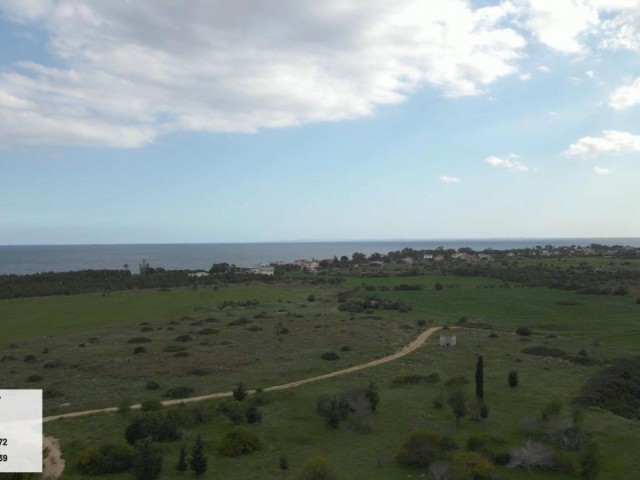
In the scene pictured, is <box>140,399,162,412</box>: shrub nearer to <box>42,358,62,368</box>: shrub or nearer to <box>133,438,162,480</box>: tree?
<box>133,438,162,480</box>: tree

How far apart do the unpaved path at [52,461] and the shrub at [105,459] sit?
0.82 metres

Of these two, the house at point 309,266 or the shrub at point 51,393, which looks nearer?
the shrub at point 51,393

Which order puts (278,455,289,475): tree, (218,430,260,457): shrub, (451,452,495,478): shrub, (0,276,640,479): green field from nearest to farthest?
1. (451,452,495,478): shrub
2. (278,455,289,475): tree
3. (218,430,260,457): shrub
4. (0,276,640,479): green field

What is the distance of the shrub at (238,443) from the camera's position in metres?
21.4

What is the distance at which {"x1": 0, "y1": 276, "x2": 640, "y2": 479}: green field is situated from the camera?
2231 centimetres

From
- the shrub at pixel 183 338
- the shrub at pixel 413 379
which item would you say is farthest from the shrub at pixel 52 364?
the shrub at pixel 413 379

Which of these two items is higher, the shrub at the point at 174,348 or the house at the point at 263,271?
the house at the point at 263,271

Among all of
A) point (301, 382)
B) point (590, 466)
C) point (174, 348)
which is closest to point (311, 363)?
point (301, 382)

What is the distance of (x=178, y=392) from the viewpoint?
30094mm

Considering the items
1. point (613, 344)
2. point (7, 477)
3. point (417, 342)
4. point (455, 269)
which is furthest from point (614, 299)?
point (7, 477)

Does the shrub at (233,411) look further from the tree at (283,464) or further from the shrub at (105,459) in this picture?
the shrub at (105,459)

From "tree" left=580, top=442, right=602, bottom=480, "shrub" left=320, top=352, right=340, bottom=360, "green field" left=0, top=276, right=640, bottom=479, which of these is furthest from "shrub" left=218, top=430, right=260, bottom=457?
"shrub" left=320, top=352, right=340, bottom=360

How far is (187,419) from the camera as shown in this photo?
25.2 meters

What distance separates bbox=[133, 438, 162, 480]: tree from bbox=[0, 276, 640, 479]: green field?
579 mm
